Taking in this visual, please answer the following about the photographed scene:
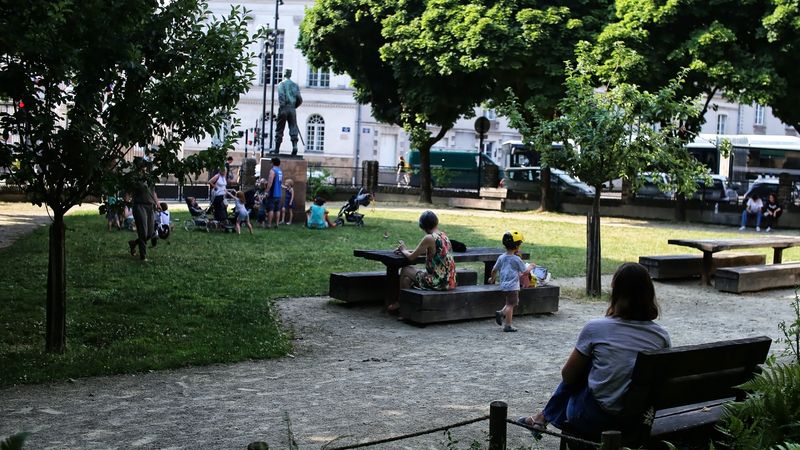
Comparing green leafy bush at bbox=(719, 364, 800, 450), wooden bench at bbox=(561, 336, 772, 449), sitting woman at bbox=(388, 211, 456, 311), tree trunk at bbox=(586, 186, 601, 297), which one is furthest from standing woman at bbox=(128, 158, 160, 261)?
green leafy bush at bbox=(719, 364, 800, 450)

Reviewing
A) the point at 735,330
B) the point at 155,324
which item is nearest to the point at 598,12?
the point at 735,330

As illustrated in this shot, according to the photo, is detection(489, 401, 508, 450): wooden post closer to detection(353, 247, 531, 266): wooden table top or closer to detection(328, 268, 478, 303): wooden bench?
detection(353, 247, 531, 266): wooden table top

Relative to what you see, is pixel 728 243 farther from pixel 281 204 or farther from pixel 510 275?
pixel 281 204

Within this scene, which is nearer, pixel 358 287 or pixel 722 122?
pixel 358 287

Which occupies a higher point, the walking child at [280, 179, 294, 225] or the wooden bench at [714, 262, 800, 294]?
the walking child at [280, 179, 294, 225]

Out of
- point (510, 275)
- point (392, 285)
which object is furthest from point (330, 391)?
point (392, 285)

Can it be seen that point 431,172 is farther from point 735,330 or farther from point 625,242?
point 735,330

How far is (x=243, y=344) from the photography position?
949cm

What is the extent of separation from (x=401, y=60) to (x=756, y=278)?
71.1 feet

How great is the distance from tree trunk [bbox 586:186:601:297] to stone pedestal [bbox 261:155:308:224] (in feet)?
41.2

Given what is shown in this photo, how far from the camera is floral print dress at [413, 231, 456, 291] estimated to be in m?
11.0

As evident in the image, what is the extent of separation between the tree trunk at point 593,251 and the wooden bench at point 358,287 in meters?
3.37

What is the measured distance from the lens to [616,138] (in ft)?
44.2

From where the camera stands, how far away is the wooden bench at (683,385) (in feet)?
16.7
